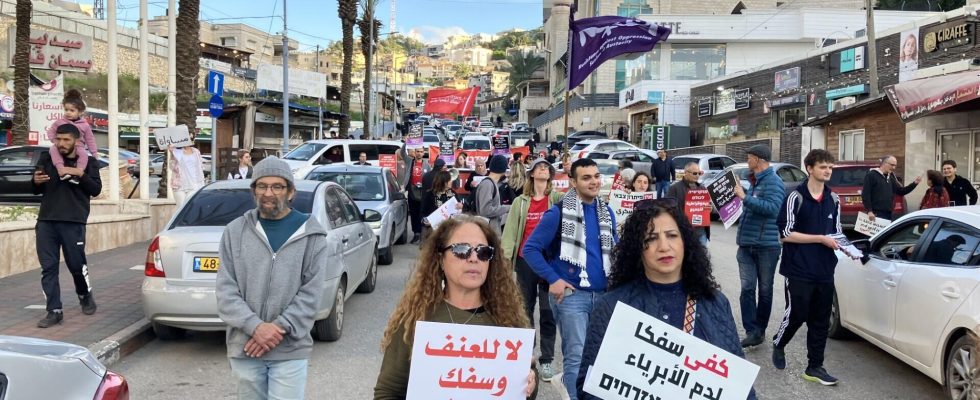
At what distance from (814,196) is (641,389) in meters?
4.07

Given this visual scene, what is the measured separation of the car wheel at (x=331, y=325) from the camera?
23.5 ft

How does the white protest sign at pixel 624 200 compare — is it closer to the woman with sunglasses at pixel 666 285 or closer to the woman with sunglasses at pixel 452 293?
the woman with sunglasses at pixel 666 285

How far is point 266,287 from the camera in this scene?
387cm

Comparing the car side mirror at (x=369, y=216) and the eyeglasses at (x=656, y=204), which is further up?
the eyeglasses at (x=656, y=204)

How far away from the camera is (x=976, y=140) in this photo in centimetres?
1858

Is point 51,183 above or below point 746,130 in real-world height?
below

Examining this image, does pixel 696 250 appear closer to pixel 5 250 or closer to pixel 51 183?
pixel 51 183

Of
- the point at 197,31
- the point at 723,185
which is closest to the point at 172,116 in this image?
the point at 197,31

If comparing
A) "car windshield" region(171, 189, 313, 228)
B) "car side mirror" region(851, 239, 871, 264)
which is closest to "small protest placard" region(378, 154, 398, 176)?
"car windshield" region(171, 189, 313, 228)

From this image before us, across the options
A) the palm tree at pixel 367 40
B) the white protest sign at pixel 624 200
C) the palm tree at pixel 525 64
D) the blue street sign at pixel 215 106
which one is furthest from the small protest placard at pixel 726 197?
the palm tree at pixel 525 64

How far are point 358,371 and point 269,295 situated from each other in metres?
2.70

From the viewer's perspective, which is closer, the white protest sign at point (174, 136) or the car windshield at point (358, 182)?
the car windshield at point (358, 182)

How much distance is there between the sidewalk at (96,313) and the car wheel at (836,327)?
6.47m

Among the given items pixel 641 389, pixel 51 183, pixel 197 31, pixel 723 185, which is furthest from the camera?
pixel 197 31
